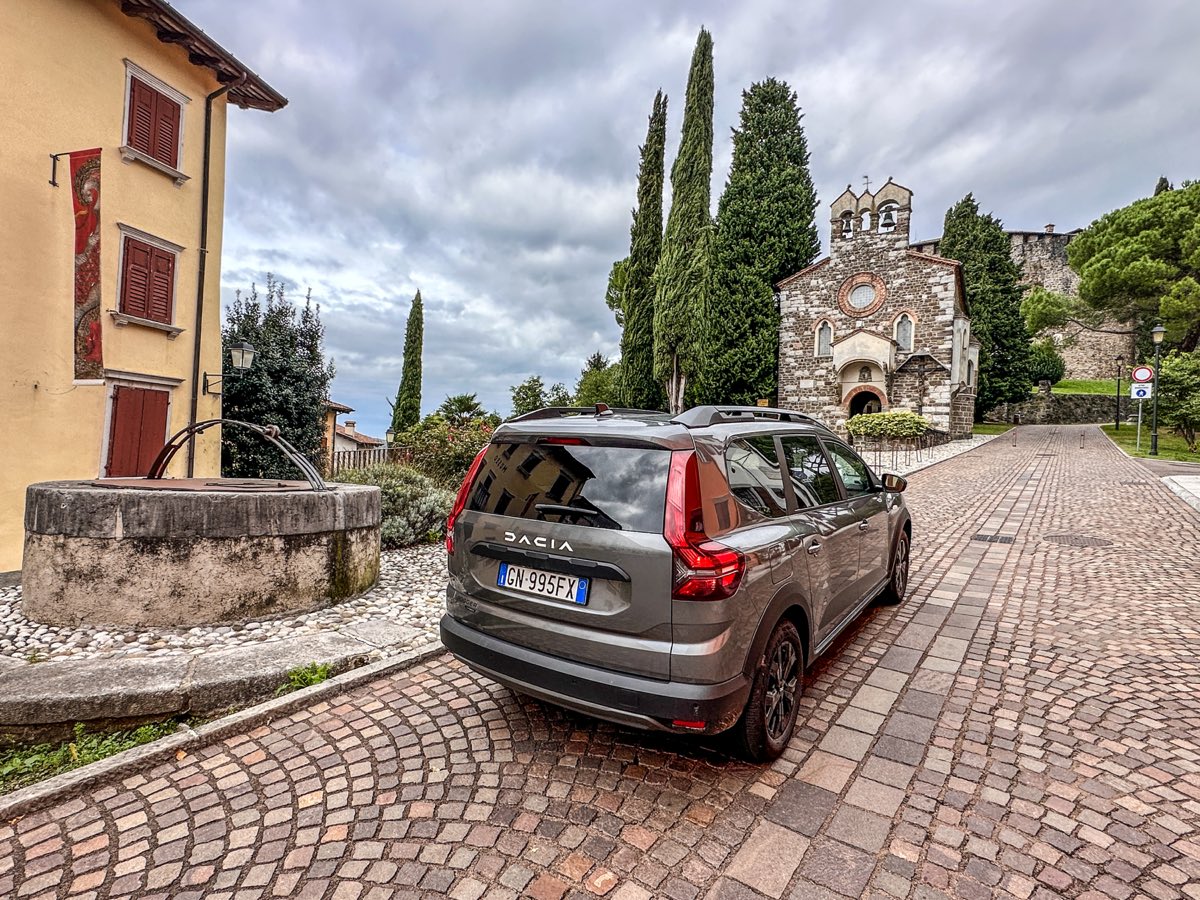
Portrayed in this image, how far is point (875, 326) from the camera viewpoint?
30.0 metres

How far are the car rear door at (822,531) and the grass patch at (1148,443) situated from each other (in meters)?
22.6

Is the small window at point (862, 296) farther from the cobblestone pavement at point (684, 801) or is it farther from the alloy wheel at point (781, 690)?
the alloy wheel at point (781, 690)

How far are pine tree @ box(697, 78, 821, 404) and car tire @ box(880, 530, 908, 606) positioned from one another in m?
24.7

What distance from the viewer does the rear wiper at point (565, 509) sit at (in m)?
2.65

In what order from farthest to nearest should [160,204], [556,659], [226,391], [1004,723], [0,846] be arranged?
[226,391]
[160,204]
[1004,723]
[556,659]
[0,846]

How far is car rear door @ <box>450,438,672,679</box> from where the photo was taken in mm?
2453

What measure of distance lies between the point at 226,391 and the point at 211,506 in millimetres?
9009

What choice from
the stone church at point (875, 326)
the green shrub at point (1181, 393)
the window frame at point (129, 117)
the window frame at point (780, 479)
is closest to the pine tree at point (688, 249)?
the stone church at point (875, 326)

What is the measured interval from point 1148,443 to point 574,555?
3345cm

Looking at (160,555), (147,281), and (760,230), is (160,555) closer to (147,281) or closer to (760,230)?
(147,281)

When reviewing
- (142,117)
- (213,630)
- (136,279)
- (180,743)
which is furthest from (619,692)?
(142,117)

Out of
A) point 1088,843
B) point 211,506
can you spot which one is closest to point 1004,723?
point 1088,843

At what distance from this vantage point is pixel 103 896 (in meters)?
2.00

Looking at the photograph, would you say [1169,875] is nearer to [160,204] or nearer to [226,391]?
[160,204]
